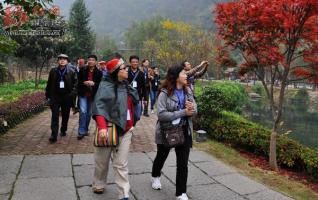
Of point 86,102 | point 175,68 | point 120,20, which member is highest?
point 120,20

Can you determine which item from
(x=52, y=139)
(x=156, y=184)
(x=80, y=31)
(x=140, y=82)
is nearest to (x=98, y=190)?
(x=156, y=184)

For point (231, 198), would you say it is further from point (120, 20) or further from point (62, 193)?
point (120, 20)

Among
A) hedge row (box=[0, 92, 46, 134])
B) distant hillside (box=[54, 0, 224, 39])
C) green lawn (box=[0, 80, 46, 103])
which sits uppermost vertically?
distant hillside (box=[54, 0, 224, 39])

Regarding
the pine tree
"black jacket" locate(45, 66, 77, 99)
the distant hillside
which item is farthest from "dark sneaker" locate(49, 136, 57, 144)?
the distant hillside

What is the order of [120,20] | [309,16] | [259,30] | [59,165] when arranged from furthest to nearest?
[120,20]
[259,30]
[309,16]
[59,165]

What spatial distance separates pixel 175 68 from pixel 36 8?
355 centimetres

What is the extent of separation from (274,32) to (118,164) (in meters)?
4.17

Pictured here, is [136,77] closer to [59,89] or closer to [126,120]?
[59,89]

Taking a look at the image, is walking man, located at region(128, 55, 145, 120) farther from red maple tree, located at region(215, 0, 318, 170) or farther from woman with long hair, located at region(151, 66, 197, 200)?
woman with long hair, located at region(151, 66, 197, 200)

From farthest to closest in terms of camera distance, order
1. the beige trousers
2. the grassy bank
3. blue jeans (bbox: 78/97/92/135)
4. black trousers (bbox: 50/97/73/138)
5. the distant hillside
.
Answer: the distant hillside
blue jeans (bbox: 78/97/92/135)
black trousers (bbox: 50/97/73/138)
the grassy bank
the beige trousers

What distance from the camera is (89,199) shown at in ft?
15.5

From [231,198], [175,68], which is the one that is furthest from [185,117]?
[231,198]

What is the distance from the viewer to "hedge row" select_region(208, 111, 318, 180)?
7105 millimetres

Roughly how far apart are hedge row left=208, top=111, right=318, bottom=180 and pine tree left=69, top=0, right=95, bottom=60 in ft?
116
